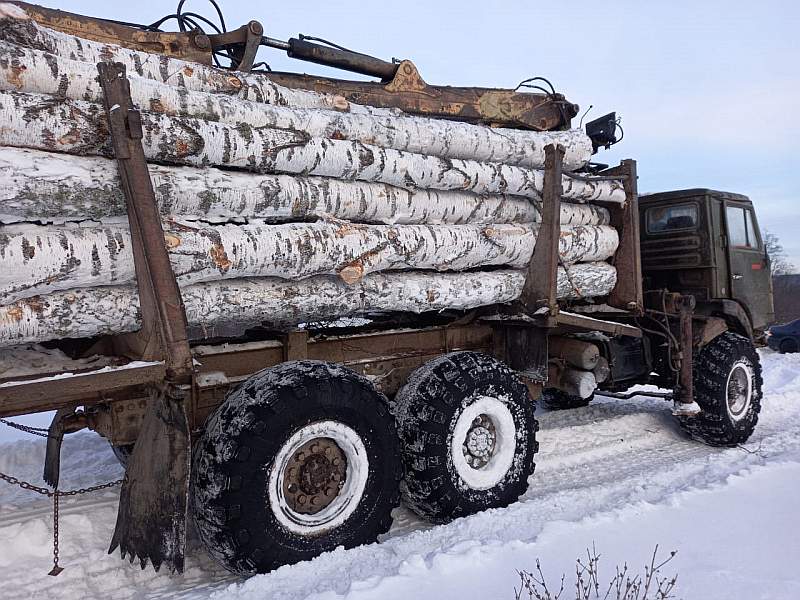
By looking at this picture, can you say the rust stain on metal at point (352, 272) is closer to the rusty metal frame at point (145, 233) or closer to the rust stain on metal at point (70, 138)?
the rusty metal frame at point (145, 233)

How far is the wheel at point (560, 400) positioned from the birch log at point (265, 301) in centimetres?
338

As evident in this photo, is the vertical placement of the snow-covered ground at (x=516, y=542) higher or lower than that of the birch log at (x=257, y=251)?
lower

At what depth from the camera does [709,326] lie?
6828mm

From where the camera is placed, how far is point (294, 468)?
12.0ft

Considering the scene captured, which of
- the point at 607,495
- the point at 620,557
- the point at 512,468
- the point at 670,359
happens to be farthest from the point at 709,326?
the point at 620,557

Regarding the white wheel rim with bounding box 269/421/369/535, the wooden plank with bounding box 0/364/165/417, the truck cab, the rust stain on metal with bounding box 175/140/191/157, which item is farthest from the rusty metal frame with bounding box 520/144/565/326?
the wooden plank with bounding box 0/364/165/417

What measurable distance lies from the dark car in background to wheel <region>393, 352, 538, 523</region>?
15.2 metres

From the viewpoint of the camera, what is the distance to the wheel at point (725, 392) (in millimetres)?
6559

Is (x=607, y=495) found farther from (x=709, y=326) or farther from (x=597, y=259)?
(x=709, y=326)

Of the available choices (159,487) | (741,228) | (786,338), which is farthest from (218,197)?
(786,338)

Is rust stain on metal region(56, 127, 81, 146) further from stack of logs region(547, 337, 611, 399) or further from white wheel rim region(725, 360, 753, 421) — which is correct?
white wheel rim region(725, 360, 753, 421)

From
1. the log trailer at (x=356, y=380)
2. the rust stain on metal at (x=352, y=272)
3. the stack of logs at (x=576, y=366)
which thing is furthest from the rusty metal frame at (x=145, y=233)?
the stack of logs at (x=576, y=366)

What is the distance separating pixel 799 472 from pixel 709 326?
6.72ft

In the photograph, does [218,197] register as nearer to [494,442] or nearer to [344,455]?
[344,455]
